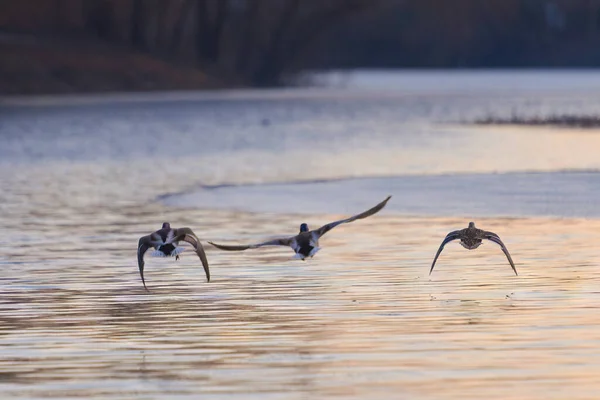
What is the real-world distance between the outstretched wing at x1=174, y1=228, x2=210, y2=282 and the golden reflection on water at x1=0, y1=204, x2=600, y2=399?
0.27m

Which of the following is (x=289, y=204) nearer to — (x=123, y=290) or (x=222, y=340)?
(x=123, y=290)

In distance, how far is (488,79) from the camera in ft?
356

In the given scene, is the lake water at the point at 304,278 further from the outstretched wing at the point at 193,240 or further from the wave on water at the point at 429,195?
the outstretched wing at the point at 193,240

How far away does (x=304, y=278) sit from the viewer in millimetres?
16359

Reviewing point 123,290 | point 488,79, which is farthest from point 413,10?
point 123,290

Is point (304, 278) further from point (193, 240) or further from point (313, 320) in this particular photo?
point (313, 320)

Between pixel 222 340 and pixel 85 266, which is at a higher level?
pixel 85 266

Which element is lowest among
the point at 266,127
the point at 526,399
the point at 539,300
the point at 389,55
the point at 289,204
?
the point at 526,399

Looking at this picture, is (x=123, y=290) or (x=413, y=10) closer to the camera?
(x=123, y=290)

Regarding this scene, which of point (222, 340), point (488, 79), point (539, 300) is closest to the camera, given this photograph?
point (222, 340)

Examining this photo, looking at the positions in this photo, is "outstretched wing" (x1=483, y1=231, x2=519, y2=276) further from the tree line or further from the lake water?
the tree line

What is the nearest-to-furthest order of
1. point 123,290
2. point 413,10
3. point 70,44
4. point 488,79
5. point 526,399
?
1. point 526,399
2. point 123,290
3. point 70,44
4. point 488,79
5. point 413,10

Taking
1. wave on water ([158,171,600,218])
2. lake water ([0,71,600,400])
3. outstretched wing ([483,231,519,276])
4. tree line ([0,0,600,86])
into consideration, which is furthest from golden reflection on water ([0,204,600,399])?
tree line ([0,0,600,86])

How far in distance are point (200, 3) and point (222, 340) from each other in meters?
74.3
